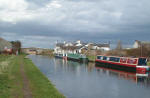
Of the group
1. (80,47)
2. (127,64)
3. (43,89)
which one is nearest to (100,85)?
(43,89)

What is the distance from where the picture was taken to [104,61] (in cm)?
4038

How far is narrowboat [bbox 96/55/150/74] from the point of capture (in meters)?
28.0

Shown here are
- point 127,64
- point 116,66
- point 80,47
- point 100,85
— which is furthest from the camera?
point 80,47

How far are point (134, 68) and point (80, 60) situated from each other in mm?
23407

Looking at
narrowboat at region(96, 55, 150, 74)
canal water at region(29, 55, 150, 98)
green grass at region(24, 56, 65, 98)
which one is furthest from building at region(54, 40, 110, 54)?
green grass at region(24, 56, 65, 98)

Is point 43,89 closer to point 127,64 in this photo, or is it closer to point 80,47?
point 127,64

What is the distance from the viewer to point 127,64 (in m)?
31.9

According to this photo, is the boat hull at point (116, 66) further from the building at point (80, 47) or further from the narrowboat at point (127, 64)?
the building at point (80, 47)

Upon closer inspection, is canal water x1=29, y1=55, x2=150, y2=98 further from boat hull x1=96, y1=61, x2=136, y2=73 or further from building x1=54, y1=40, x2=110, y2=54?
building x1=54, y1=40, x2=110, y2=54

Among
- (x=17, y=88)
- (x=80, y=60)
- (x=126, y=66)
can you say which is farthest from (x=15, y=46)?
(x=17, y=88)

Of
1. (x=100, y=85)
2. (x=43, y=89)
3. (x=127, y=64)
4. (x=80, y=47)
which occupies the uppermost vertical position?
(x=80, y=47)

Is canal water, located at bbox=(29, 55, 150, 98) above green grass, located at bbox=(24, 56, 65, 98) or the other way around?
the other way around

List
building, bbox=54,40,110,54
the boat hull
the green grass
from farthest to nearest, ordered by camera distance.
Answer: building, bbox=54,40,110,54, the boat hull, the green grass

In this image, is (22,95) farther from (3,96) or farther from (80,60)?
(80,60)
